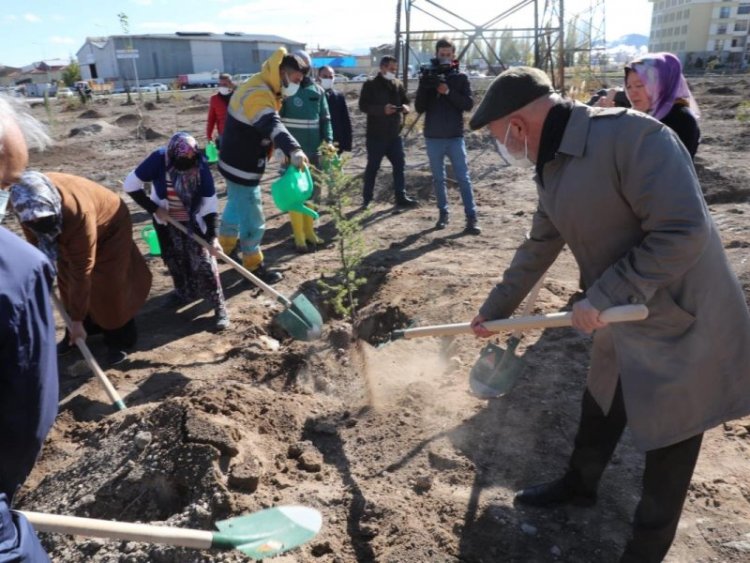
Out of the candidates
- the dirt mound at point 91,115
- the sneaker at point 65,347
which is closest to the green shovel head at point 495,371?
the sneaker at point 65,347

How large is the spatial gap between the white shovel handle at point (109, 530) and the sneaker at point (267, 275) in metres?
3.87

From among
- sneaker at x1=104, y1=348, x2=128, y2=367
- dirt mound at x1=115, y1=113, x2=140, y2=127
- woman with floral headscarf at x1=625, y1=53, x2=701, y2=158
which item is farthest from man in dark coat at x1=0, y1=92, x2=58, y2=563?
dirt mound at x1=115, y1=113, x2=140, y2=127

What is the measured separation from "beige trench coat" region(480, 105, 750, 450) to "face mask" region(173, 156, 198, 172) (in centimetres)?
316

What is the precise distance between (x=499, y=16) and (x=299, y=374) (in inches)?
386

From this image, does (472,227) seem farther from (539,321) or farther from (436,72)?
(539,321)

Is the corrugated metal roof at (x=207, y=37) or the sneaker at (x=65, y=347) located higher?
the corrugated metal roof at (x=207, y=37)

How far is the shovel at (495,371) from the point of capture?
3297 mm

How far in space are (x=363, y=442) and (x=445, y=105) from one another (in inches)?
163

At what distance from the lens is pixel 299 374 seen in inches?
159

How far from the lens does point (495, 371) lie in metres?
3.32

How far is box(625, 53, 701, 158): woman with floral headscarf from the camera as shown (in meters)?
3.55

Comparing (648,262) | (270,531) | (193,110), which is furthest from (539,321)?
(193,110)

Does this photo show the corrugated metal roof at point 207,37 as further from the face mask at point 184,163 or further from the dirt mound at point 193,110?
the face mask at point 184,163

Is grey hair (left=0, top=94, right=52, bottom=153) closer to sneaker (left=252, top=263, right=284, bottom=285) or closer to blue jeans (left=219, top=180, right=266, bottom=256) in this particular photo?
blue jeans (left=219, top=180, right=266, bottom=256)
